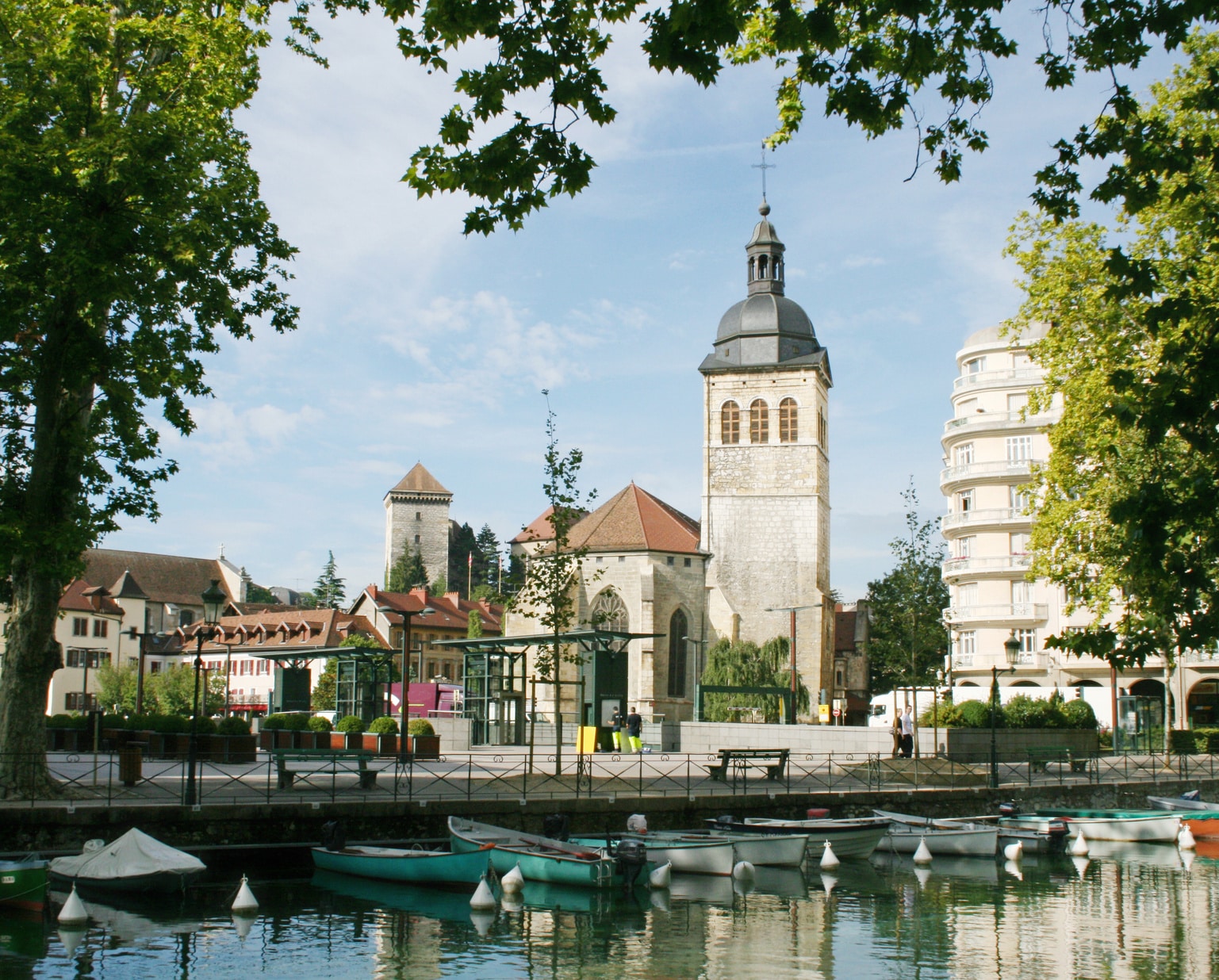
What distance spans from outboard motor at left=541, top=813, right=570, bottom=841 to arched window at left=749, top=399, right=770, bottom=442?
45.4m

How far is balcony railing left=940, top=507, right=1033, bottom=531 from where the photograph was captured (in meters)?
52.8

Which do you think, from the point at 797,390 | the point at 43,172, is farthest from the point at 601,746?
the point at 797,390

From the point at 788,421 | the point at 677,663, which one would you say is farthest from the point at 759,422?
the point at 677,663

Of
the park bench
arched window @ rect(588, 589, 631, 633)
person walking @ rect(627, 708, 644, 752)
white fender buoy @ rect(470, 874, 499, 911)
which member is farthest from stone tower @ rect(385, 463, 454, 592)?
white fender buoy @ rect(470, 874, 499, 911)

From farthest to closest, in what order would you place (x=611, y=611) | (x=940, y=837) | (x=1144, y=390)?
1. (x=611, y=611)
2. (x=940, y=837)
3. (x=1144, y=390)

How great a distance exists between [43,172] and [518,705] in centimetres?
2468

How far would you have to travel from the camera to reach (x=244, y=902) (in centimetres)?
1731

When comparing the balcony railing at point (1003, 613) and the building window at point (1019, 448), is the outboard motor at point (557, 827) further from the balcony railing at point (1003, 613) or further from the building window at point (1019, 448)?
the building window at point (1019, 448)

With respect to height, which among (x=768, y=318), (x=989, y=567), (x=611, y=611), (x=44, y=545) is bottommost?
(x=44, y=545)

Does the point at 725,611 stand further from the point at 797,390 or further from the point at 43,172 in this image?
the point at 43,172

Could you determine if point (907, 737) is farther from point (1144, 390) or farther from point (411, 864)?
point (1144, 390)

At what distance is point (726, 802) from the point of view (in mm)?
25062

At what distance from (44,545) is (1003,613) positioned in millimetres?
42422

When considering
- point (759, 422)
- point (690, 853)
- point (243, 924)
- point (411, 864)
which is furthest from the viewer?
point (759, 422)
